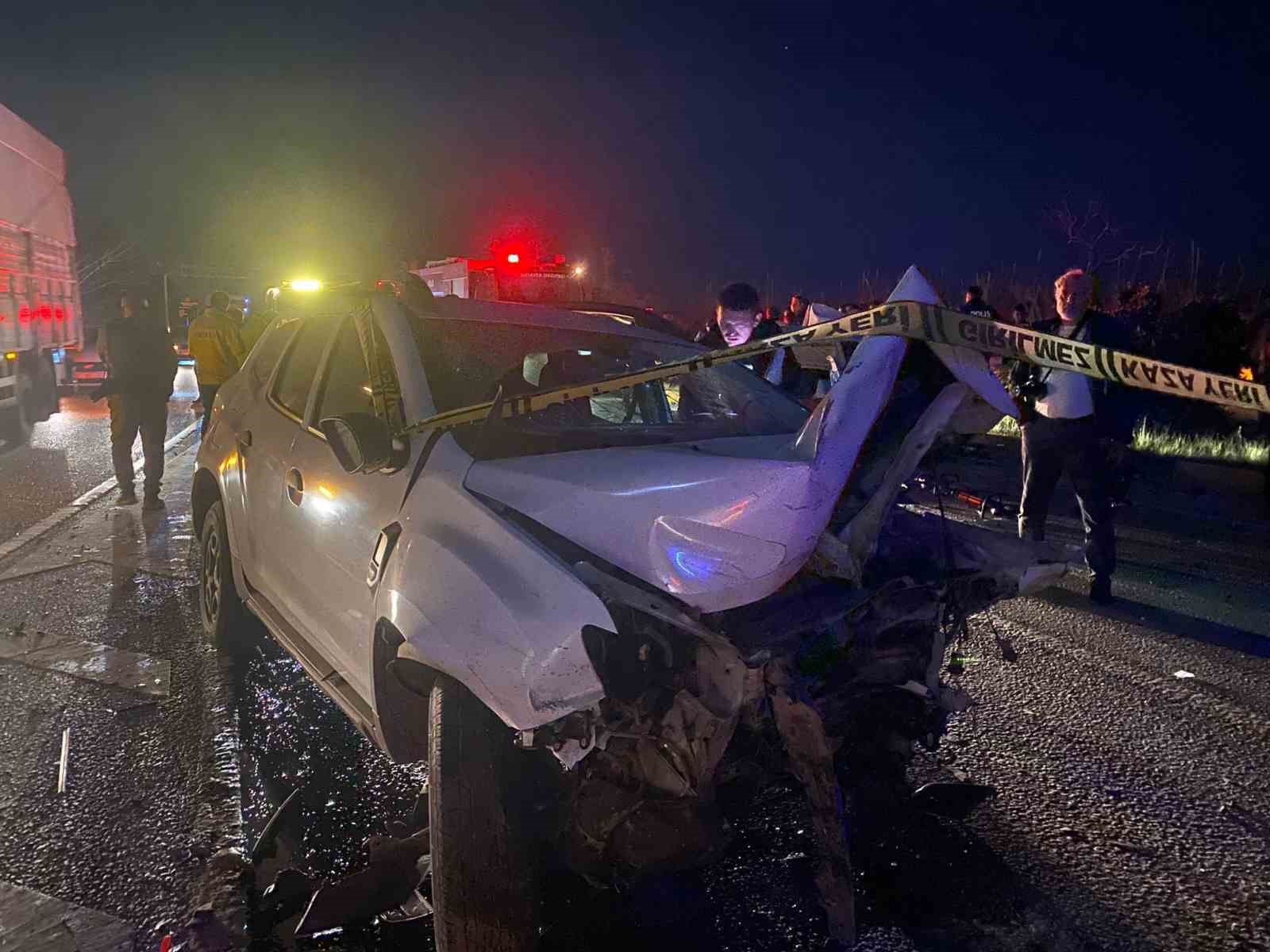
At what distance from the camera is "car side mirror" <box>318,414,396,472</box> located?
111 inches

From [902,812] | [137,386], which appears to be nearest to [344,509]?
[902,812]

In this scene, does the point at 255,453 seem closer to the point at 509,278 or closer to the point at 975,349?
the point at 975,349

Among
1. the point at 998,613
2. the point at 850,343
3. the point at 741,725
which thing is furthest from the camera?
the point at 998,613

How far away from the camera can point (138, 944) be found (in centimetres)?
248

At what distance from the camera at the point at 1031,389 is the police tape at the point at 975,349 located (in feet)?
7.66

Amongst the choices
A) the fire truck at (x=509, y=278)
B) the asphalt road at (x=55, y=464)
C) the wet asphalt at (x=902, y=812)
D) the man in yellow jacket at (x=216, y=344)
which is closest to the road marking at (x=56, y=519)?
the asphalt road at (x=55, y=464)

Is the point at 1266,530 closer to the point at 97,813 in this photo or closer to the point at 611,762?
the point at 611,762

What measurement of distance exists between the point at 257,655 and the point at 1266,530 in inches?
308

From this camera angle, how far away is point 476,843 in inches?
86.9

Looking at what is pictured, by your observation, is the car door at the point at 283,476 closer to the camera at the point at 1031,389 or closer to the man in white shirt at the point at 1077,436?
the camera at the point at 1031,389

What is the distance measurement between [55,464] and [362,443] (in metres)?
9.62

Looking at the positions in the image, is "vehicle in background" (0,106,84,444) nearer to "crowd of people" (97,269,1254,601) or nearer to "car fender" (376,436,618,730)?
"crowd of people" (97,269,1254,601)

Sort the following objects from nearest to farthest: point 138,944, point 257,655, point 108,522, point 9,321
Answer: point 138,944 < point 257,655 < point 108,522 < point 9,321

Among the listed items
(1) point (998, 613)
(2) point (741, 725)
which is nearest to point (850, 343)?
Result: (2) point (741, 725)
